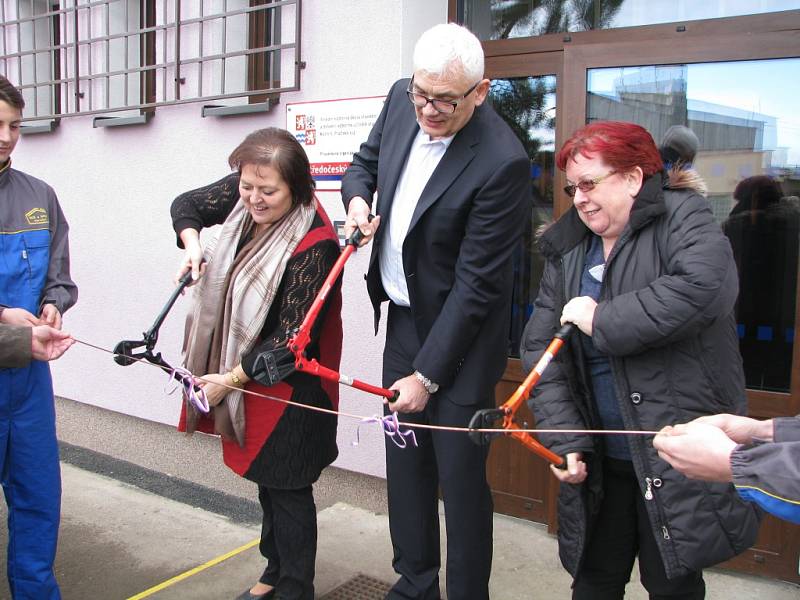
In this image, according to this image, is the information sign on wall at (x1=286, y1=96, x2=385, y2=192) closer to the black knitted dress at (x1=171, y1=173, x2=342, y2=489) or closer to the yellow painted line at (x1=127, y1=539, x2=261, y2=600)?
the black knitted dress at (x1=171, y1=173, x2=342, y2=489)

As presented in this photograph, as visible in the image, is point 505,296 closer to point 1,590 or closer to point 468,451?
point 468,451

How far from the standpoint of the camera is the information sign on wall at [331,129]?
397 cm

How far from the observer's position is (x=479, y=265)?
7.84ft

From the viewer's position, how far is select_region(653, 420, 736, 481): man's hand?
1.60 meters

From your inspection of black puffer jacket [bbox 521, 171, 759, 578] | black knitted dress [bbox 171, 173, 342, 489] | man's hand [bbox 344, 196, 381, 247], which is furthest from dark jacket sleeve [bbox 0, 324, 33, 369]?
black puffer jacket [bbox 521, 171, 759, 578]

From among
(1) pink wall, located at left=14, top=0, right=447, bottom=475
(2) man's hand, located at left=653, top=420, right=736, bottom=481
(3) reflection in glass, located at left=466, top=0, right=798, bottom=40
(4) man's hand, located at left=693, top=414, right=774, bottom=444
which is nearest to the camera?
(2) man's hand, located at left=653, top=420, right=736, bottom=481

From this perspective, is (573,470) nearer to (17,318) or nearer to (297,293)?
(297,293)

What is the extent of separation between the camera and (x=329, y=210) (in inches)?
164

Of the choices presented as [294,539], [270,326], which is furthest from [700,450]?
[294,539]

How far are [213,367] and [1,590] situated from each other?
5.24 feet

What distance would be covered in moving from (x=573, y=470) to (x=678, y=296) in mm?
574

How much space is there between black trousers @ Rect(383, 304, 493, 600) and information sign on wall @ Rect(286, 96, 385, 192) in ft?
5.05

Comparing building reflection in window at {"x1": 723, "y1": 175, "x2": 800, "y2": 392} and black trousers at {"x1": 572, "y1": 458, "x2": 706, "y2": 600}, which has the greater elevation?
building reflection in window at {"x1": 723, "y1": 175, "x2": 800, "y2": 392}

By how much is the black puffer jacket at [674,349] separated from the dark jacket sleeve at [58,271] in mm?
1882
